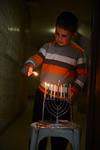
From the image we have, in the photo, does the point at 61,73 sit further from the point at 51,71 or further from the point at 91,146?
the point at 91,146

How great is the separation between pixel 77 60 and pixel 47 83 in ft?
0.96

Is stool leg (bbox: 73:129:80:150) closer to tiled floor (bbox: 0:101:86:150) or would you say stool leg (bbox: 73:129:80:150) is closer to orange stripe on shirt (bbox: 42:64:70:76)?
orange stripe on shirt (bbox: 42:64:70:76)

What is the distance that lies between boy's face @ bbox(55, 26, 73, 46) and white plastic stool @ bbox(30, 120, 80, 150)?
670 millimetres

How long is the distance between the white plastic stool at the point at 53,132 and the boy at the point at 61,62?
0.31 metres

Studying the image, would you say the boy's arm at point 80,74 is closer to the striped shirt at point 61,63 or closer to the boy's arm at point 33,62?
the striped shirt at point 61,63

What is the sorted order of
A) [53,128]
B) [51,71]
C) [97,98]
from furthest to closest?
[51,71] → [97,98] → [53,128]

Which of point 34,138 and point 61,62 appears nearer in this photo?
point 34,138

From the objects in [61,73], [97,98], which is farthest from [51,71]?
[97,98]

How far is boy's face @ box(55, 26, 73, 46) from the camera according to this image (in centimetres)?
204

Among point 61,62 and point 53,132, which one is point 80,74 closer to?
point 61,62

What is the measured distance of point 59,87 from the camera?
6.41 ft

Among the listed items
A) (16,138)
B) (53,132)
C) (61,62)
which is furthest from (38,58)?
(16,138)

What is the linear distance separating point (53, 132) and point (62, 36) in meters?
0.76

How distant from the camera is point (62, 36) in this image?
205 cm
